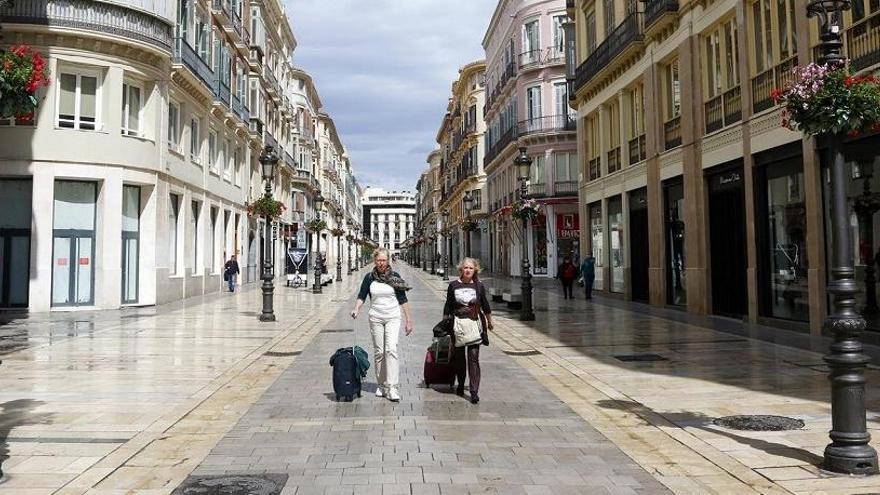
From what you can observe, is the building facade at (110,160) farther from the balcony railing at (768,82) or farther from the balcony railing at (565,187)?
the balcony railing at (565,187)

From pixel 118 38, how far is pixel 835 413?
21.3 metres

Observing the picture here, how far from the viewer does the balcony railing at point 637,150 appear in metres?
22.6

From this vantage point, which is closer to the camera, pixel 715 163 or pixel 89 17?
pixel 715 163

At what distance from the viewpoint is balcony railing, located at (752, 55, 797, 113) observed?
1439 cm

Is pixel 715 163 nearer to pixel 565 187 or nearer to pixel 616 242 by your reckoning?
pixel 616 242

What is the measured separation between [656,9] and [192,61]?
53.4ft

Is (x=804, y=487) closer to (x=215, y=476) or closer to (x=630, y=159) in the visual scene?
(x=215, y=476)

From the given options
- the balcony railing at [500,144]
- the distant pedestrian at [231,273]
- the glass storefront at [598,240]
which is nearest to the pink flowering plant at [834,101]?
the glass storefront at [598,240]

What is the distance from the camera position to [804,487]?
15.8 ft

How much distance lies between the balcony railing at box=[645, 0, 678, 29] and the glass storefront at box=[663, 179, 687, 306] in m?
4.71

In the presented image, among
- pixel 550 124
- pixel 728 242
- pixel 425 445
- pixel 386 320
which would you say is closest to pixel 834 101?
pixel 425 445

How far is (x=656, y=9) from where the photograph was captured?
2045cm

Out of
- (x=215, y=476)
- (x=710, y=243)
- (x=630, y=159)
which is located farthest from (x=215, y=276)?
(x=215, y=476)

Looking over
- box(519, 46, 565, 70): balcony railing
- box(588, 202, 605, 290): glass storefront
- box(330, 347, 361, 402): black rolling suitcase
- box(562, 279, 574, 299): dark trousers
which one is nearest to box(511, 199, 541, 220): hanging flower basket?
box(562, 279, 574, 299): dark trousers
